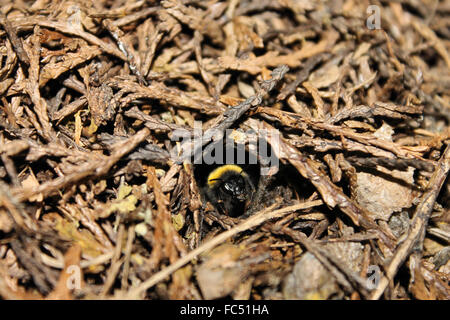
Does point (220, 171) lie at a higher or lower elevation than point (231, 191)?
higher

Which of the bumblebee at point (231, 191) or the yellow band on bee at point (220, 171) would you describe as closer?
the bumblebee at point (231, 191)

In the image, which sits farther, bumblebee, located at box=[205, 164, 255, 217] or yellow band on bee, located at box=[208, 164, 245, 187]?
yellow band on bee, located at box=[208, 164, 245, 187]

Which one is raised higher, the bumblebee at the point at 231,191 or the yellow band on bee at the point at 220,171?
the yellow band on bee at the point at 220,171

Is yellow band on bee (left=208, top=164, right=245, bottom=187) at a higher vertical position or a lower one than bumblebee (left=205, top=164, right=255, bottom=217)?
higher

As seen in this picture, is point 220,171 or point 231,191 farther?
point 220,171

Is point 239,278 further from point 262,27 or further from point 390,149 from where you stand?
point 262,27
